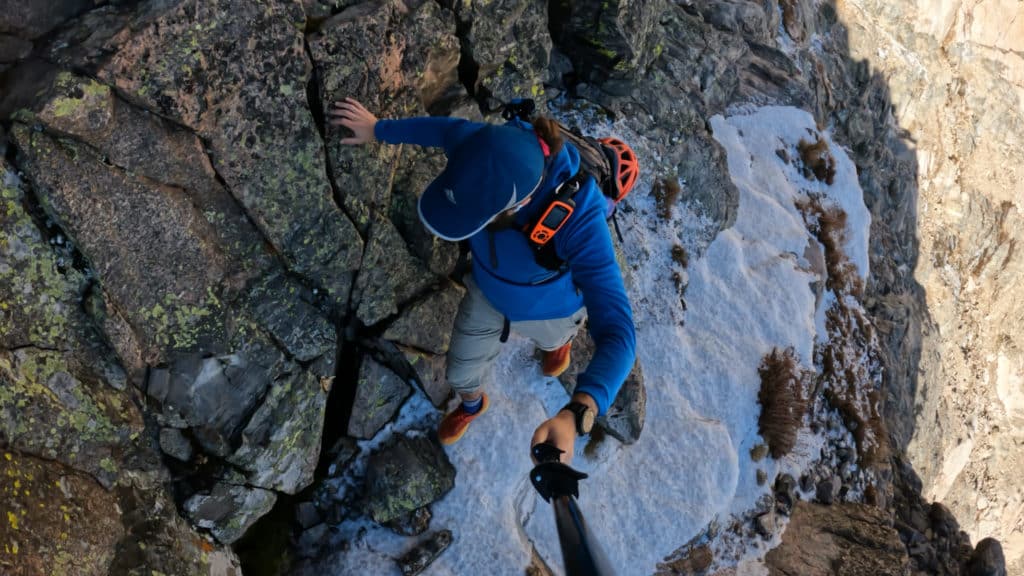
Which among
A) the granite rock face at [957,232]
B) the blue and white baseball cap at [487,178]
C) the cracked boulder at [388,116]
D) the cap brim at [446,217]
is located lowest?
the granite rock face at [957,232]

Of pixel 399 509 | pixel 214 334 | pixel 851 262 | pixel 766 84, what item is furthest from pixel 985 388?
pixel 214 334

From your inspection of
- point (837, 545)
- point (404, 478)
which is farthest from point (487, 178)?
point (837, 545)

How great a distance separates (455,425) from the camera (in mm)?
7551

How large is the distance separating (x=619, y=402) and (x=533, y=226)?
4731 millimetres

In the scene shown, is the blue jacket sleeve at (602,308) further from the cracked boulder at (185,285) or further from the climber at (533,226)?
the cracked boulder at (185,285)

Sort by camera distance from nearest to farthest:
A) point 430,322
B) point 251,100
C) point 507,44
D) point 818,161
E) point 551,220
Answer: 1. point 551,220
2. point 251,100
3. point 430,322
4. point 507,44
5. point 818,161

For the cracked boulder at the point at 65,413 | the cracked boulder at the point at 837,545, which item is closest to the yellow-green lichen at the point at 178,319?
the cracked boulder at the point at 65,413

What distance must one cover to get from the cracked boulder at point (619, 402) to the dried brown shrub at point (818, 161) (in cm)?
961

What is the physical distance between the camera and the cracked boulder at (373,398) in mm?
7223

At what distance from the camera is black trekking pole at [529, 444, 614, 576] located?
10.00 ft

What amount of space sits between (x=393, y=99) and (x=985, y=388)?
3212 centimetres

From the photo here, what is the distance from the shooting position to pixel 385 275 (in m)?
6.84

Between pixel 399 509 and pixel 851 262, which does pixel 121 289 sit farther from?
pixel 851 262

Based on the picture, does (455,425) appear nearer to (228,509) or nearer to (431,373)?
(431,373)
